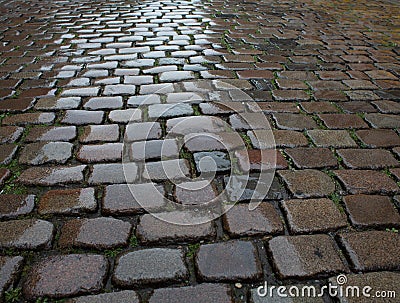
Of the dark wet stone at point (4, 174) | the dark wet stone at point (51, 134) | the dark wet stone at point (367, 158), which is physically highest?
the dark wet stone at point (4, 174)

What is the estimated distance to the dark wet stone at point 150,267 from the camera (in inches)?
58.0

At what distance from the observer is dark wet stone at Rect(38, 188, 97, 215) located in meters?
1.82

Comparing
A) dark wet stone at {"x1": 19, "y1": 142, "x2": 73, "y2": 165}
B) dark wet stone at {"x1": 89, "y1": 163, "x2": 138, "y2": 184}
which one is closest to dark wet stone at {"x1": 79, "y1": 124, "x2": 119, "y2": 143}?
dark wet stone at {"x1": 19, "y1": 142, "x2": 73, "y2": 165}

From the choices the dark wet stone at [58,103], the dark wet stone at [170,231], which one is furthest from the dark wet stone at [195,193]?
the dark wet stone at [58,103]

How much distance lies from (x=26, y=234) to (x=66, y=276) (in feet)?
1.11

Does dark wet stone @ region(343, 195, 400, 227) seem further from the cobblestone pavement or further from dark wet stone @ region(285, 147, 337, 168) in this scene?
dark wet stone @ region(285, 147, 337, 168)

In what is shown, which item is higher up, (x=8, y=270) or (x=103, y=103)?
(x=8, y=270)

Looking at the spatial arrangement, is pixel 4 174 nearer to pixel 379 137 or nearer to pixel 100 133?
pixel 100 133

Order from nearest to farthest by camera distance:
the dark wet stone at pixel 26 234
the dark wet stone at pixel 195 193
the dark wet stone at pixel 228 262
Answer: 1. the dark wet stone at pixel 228 262
2. the dark wet stone at pixel 26 234
3. the dark wet stone at pixel 195 193

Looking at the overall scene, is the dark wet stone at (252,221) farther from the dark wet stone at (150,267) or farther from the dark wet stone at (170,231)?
the dark wet stone at (150,267)

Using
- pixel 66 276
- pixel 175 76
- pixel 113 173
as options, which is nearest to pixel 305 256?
pixel 66 276

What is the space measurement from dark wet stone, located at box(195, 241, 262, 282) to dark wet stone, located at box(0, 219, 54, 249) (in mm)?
688

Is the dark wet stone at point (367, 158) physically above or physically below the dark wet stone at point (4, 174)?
below

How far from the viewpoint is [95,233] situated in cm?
169
